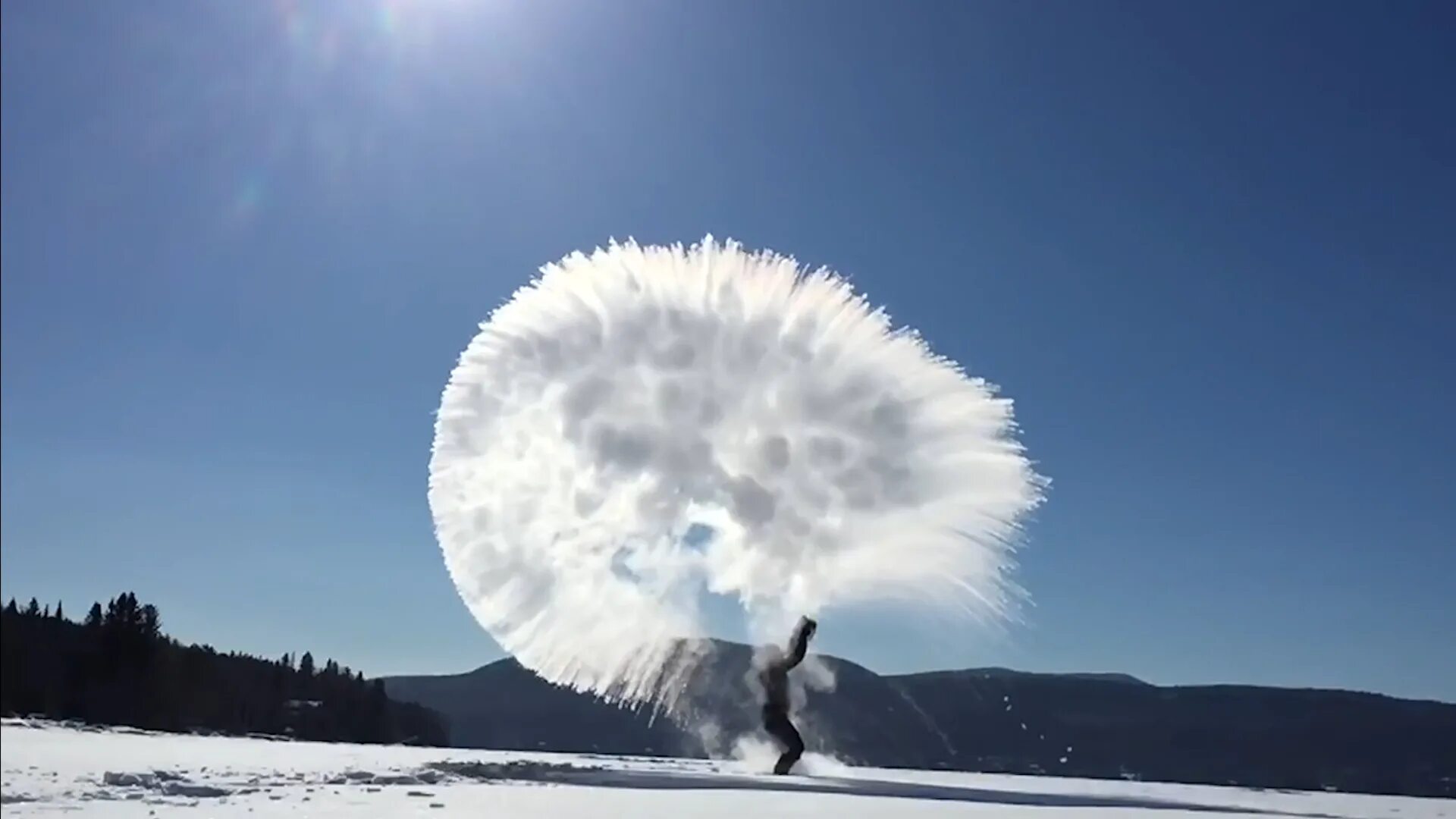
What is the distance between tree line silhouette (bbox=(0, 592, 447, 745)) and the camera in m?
57.0

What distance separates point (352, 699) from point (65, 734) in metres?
79.4

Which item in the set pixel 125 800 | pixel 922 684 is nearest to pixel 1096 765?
pixel 922 684

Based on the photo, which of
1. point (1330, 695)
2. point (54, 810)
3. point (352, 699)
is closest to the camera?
point (54, 810)

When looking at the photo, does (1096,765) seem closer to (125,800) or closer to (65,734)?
(65,734)

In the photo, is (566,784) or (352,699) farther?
(352,699)

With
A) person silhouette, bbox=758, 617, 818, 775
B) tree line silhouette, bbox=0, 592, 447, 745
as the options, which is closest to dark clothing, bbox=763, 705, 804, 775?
person silhouette, bbox=758, 617, 818, 775

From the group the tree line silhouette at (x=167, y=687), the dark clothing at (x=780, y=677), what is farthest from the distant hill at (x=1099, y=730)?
the tree line silhouette at (x=167, y=687)

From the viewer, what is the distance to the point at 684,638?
52.2 m

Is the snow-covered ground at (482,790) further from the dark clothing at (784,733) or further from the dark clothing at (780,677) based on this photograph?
the dark clothing at (780,677)

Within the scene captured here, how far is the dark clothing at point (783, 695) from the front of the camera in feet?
175

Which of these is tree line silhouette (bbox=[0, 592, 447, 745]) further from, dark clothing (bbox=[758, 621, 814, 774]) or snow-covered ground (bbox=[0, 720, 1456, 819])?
dark clothing (bbox=[758, 621, 814, 774])

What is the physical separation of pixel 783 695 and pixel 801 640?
2.98 meters

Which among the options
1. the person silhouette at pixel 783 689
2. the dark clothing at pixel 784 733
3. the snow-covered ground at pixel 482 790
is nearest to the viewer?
the snow-covered ground at pixel 482 790

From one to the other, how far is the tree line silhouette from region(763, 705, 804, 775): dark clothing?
96.7 ft
